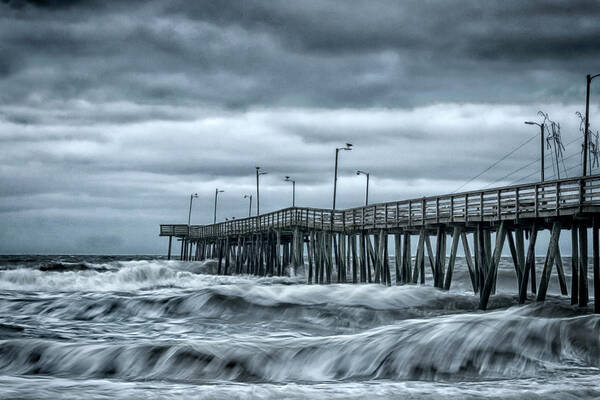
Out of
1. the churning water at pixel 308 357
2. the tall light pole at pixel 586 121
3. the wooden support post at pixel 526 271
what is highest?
the tall light pole at pixel 586 121

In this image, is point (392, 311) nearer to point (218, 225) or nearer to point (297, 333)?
point (297, 333)

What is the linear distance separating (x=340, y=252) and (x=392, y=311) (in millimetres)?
13813

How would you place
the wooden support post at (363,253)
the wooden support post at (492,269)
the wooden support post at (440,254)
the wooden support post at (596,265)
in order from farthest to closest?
the wooden support post at (363,253) → the wooden support post at (440,254) → the wooden support post at (492,269) → the wooden support post at (596,265)

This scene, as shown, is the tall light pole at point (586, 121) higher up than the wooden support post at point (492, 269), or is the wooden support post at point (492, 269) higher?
the tall light pole at point (586, 121)

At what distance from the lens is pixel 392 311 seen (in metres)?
20.1

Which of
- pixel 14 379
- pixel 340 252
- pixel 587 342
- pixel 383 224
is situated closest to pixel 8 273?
pixel 340 252

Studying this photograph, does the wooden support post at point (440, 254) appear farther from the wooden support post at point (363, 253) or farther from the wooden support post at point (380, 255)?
the wooden support post at point (363, 253)

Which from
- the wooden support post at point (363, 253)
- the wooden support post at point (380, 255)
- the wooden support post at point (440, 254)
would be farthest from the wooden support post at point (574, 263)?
the wooden support post at point (363, 253)

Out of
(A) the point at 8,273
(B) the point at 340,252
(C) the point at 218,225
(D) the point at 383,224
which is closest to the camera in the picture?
(D) the point at 383,224

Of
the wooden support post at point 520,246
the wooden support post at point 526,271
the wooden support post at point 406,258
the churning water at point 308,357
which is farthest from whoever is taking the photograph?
the wooden support post at point 406,258

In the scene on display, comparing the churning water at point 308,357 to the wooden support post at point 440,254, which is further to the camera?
the wooden support post at point 440,254

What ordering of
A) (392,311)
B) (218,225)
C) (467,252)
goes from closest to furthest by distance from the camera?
1. (392,311)
2. (467,252)
3. (218,225)

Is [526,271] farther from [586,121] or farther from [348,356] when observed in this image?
[348,356]

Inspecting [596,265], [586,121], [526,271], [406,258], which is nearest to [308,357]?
[596,265]
